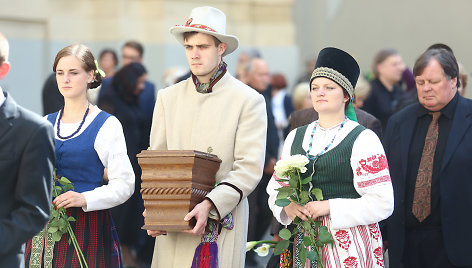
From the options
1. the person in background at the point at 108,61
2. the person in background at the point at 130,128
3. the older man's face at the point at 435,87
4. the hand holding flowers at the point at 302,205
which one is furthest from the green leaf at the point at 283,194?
the person in background at the point at 108,61

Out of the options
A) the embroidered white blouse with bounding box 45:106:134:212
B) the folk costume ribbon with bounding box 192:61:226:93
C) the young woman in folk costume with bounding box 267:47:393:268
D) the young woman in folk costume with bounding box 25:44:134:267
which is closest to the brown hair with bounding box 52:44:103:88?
the young woman in folk costume with bounding box 25:44:134:267

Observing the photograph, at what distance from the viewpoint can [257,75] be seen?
34.3 feet

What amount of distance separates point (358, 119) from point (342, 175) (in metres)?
1.60

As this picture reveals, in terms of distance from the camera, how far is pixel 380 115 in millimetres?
10953

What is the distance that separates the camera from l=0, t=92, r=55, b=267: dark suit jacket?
4.11 metres

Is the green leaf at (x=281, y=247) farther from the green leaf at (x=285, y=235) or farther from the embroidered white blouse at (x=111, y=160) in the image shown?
the embroidered white blouse at (x=111, y=160)

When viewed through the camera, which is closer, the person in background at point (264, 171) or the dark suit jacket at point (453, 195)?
the dark suit jacket at point (453, 195)

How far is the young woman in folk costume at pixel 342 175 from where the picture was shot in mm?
5203

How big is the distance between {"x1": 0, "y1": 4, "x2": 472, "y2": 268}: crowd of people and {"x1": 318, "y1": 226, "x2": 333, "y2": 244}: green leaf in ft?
0.22

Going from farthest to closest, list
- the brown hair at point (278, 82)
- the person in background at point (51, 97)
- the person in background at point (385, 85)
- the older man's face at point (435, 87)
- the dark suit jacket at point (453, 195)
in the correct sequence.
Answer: the brown hair at point (278, 82)
the person in background at point (385, 85)
the person in background at point (51, 97)
the older man's face at point (435, 87)
the dark suit jacket at point (453, 195)

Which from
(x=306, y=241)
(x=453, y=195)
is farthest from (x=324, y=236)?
(x=453, y=195)

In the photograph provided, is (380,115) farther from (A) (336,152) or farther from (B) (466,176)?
(A) (336,152)

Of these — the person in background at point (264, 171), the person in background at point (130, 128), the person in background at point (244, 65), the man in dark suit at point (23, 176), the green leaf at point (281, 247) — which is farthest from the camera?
the person in background at point (244, 65)

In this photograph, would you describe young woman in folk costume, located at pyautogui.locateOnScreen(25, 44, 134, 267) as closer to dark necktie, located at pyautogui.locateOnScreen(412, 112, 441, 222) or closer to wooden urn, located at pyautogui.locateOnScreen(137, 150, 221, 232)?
wooden urn, located at pyautogui.locateOnScreen(137, 150, 221, 232)
